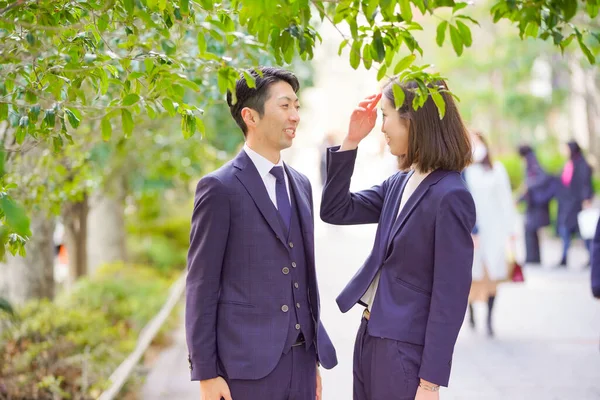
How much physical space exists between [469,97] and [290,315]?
16632mm

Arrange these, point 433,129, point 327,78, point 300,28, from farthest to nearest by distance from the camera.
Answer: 1. point 327,78
2. point 433,129
3. point 300,28

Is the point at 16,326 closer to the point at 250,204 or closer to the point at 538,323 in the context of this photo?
the point at 250,204

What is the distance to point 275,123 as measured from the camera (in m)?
3.05

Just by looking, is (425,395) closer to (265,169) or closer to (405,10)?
(265,169)

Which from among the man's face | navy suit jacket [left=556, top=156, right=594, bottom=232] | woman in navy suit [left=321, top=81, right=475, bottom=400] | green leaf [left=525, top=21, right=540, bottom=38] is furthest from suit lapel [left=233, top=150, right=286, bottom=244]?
navy suit jacket [left=556, top=156, right=594, bottom=232]

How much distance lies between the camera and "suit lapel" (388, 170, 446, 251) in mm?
2988

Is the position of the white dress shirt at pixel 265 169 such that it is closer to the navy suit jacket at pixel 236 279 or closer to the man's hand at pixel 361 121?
the navy suit jacket at pixel 236 279

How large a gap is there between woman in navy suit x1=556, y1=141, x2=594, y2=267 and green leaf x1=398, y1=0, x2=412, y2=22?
984 centimetres

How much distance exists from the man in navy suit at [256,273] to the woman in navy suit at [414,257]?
0.24 meters

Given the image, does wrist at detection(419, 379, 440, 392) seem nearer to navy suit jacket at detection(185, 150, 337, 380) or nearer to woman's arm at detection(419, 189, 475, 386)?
woman's arm at detection(419, 189, 475, 386)

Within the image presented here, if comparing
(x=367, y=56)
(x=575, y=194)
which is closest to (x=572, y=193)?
(x=575, y=194)

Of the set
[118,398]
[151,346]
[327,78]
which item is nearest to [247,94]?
[118,398]

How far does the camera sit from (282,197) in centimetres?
316

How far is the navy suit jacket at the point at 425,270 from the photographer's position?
2826mm
